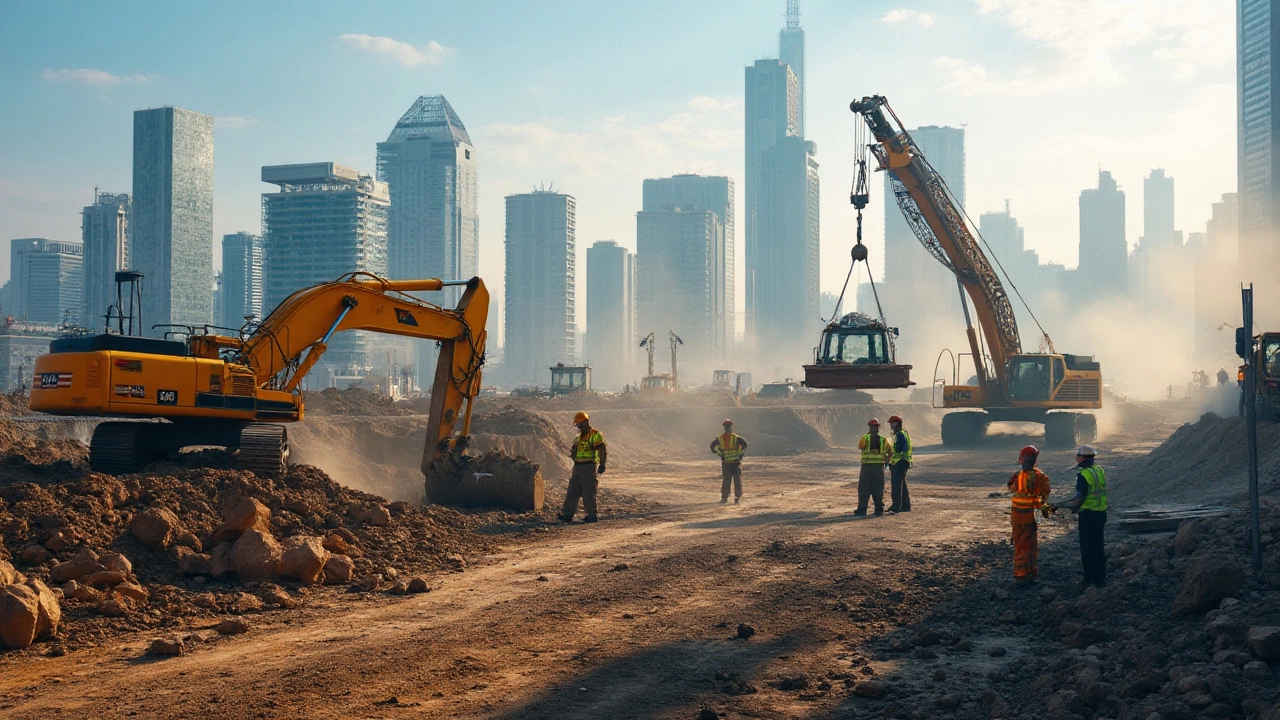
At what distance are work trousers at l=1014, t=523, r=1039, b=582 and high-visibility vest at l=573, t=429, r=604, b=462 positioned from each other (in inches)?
267

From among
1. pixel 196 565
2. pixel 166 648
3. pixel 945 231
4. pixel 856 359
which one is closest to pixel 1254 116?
pixel 945 231

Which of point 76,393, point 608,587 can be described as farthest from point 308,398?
point 608,587

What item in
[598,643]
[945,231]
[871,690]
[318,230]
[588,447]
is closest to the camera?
[871,690]

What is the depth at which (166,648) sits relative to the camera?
7.99 m

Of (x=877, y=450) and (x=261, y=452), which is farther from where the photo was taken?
(x=877, y=450)

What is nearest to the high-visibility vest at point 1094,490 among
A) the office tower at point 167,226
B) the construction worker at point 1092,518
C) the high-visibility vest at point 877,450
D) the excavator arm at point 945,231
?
the construction worker at point 1092,518

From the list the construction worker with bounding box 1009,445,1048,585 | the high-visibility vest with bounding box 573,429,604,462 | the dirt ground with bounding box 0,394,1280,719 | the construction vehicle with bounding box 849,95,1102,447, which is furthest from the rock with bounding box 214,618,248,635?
the construction vehicle with bounding box 849,95,1102,447

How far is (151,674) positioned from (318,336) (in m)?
7.16

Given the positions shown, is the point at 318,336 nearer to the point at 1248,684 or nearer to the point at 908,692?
the point at 908,692

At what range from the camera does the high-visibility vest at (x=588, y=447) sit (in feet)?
51.5

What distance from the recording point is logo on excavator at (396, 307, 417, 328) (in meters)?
15.0

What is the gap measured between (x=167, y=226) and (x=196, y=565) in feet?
665

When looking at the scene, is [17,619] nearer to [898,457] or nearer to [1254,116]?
[898,457]

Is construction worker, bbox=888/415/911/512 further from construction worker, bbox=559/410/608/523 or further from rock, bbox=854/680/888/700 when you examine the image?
rock, bbox=854/680/888/700
